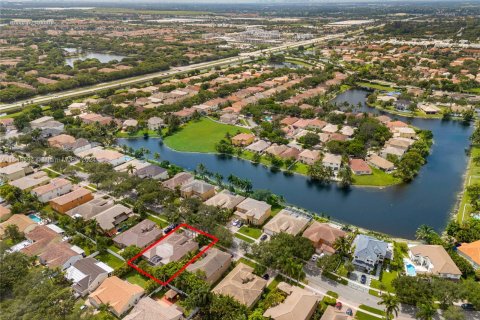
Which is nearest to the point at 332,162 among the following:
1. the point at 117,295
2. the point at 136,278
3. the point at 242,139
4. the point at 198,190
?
the point at 242,139

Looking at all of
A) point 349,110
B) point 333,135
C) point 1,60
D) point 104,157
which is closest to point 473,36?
point 349,110

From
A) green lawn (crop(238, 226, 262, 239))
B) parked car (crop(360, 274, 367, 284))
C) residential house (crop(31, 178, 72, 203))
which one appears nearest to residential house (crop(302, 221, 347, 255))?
parked car (crop(360, 274, 367, 284))

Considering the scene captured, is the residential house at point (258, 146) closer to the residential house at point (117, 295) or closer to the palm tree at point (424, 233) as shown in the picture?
the palm tree at point (424, 233)

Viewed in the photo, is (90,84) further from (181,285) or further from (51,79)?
(181,285)

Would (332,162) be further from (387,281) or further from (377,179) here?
(387,281)

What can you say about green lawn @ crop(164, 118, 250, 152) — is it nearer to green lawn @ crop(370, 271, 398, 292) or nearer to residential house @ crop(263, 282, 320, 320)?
residential house @ crop(263, 282, 320, 320)
